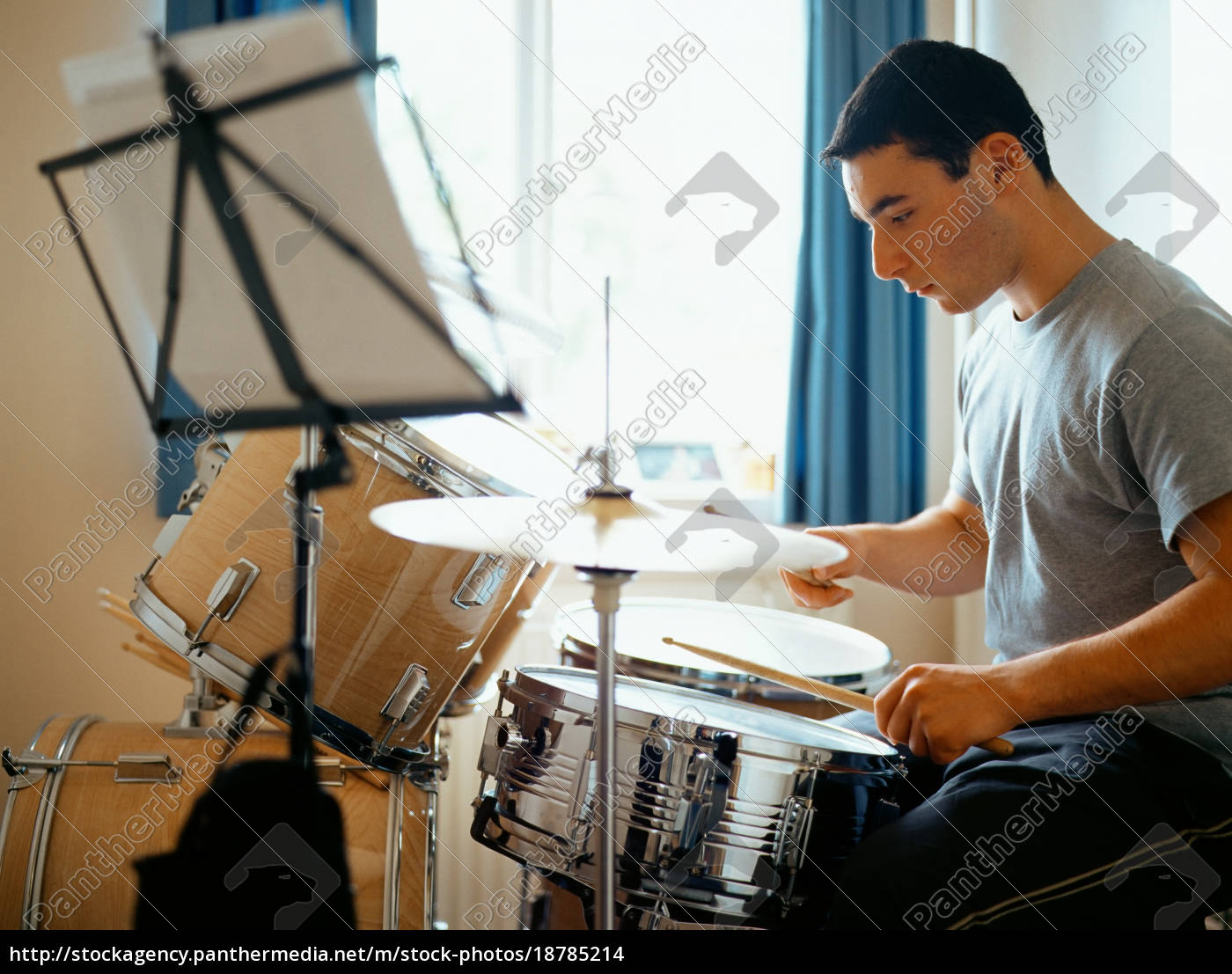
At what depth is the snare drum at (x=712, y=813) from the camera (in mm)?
918

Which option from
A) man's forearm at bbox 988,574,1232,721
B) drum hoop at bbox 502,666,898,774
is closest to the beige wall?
drum hoop at bbox 502,666,898,774

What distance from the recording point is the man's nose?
115 centimetres

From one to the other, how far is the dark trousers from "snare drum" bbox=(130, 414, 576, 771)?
53 centimetres

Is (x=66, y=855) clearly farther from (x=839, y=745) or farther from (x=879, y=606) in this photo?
(x=879, y=606)

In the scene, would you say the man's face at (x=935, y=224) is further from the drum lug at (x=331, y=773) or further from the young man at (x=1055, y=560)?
the drum lug at (x=331, y=773)

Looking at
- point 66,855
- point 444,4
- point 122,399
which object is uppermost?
point 444,4

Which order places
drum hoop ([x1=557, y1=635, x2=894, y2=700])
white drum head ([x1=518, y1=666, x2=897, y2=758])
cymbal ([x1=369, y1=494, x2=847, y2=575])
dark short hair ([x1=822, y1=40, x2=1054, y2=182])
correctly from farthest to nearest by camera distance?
drum hoop ([x1=557, y1=635, x2=894, y2=700]), dark short hair ([x1=822, y1=40, x2=1054, y2=182]), white drum head ([x1=518, y1=666, x2=897, y2=758]), cymbal ([x1=369, y1=494, x2=847, y2=575])

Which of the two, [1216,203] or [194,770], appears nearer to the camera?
[194,770]

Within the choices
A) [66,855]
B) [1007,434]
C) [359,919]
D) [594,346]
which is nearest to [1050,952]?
[1007,434]

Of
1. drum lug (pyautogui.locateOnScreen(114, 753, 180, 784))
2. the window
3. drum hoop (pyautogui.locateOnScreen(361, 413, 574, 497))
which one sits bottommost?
drum lug (pyautogui.locateOnScreen(114, 753, 180, 784))

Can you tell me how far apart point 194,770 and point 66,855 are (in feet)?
0.57

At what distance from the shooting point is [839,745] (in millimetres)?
992

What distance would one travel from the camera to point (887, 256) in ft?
3.80

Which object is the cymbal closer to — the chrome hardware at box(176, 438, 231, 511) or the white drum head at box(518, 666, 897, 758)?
the white drum head at box(518, 666, 897, 758)
